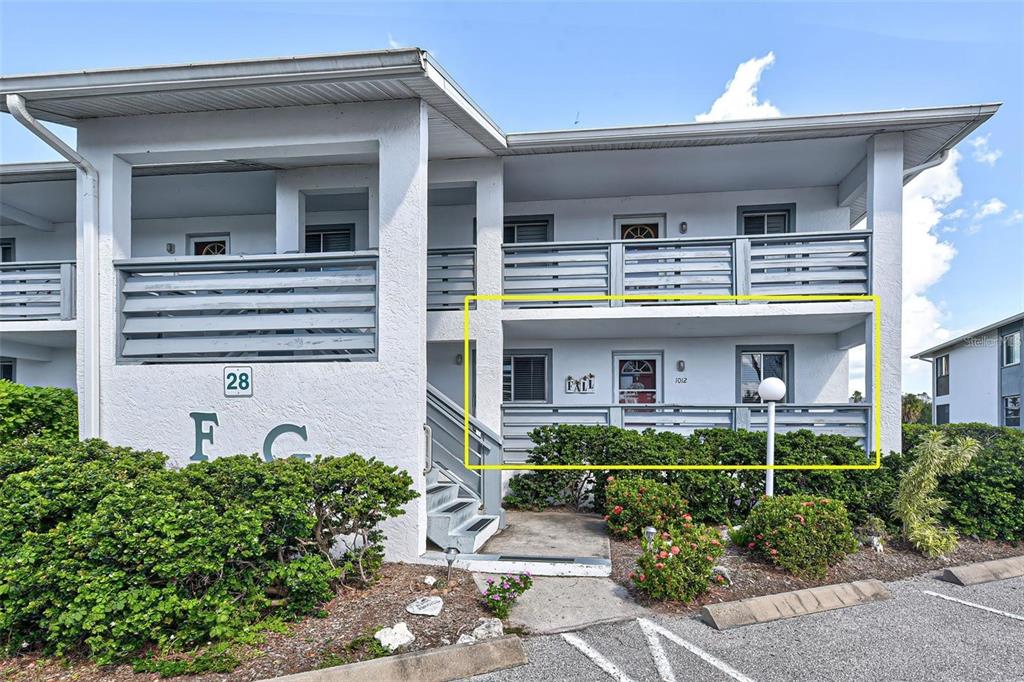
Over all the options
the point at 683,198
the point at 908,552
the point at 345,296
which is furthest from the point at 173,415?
the point at 683,198

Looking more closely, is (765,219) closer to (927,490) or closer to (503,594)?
(927,490)

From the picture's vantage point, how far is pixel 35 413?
313 inches

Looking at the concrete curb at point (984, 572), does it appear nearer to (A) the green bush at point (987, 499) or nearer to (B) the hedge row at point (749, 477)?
(A) the green bush at point (987, 499)

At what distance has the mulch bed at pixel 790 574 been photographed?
18.9 ft

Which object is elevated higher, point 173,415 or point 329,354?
point 329,354

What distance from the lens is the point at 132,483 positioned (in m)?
4.98

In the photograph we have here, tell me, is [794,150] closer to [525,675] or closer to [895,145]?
[895,145]

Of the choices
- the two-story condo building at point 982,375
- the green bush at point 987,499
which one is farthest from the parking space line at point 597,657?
the two-story condo building at point 982,375

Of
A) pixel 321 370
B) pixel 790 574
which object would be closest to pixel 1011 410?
pixel 790 574

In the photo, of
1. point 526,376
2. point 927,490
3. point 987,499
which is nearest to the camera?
point 927,490

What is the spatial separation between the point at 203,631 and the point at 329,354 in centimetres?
300

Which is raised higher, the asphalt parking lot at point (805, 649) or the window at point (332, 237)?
the window at point (332, 237)

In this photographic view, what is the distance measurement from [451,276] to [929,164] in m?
8.16

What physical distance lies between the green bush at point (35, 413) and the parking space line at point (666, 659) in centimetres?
751
